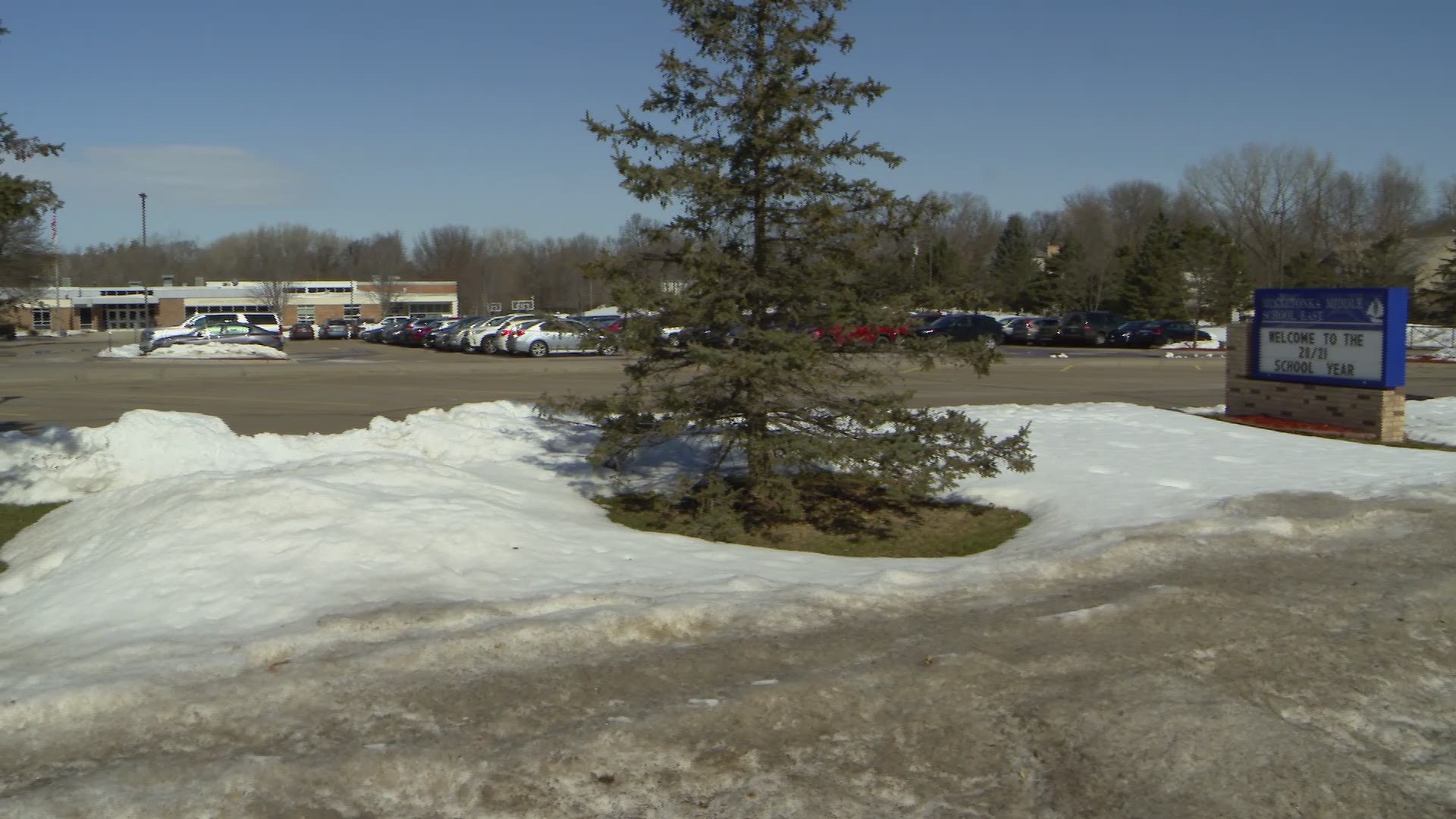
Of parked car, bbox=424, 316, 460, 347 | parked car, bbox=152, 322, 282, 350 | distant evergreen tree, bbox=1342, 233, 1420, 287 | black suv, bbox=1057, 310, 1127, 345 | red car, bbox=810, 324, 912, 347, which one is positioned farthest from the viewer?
black suv, bbox=1057, 310, 1127, 345

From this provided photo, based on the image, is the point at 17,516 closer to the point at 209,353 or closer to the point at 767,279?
the point at 767,279

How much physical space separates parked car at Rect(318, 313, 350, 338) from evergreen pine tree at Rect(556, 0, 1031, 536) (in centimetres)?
6108

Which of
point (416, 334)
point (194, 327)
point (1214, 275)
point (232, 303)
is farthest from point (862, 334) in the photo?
point (232, 303)

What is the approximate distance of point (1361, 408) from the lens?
1631cm

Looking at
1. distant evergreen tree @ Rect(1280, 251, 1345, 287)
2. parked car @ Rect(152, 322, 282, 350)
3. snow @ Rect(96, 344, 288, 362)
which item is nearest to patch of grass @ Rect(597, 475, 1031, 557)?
snow @ Rect(96, 344, 288, 362)

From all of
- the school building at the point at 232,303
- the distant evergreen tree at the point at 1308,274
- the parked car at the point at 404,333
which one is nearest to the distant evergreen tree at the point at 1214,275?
the distant evergreen tree at the point at 1308,274

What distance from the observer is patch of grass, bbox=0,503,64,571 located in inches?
388

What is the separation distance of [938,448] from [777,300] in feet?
5.70

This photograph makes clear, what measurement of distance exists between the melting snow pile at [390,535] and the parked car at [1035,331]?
133 ft

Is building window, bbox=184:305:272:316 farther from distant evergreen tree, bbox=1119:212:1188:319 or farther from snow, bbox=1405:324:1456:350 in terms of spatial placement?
snow, bbox=1405:324:1456:350

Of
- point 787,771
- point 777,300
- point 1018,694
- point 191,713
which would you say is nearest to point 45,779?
point 191,713

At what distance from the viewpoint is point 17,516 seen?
1050 cm

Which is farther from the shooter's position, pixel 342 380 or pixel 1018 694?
pixel 342 380

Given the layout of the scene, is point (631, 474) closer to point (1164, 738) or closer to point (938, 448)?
point (938, 448)
